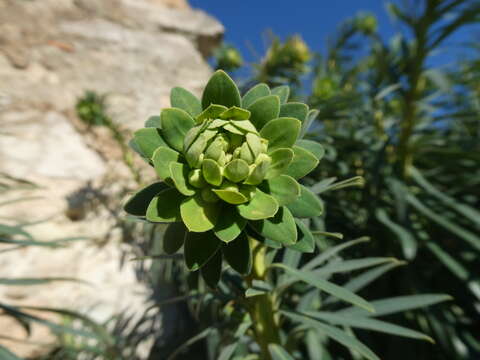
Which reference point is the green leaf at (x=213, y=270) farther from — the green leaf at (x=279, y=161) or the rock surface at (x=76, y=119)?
the rock surface at (x=76, y=119)

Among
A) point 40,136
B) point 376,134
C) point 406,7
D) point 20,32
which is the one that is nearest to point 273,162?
point 376,134

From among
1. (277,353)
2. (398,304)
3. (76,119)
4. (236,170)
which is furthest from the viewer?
(76,119)

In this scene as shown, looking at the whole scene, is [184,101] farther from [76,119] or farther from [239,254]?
[76,119]

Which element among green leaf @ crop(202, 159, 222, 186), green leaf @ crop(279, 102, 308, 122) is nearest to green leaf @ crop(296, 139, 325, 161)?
green leaf @ crop(279, 102, 308, 122)

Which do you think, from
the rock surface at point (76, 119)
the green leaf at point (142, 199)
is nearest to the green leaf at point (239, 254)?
the green leaf at point (142, 199)

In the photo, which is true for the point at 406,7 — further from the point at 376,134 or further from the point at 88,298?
the point at 88,298

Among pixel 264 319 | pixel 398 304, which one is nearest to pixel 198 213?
Answer: pixel 264 319
